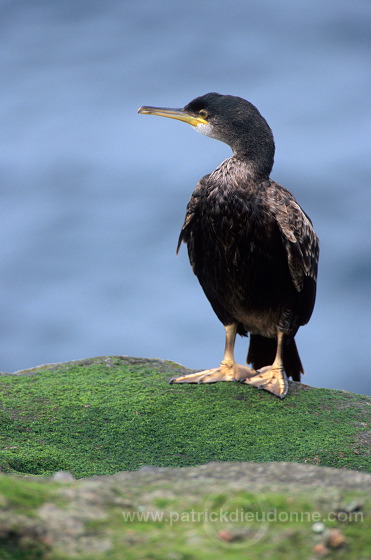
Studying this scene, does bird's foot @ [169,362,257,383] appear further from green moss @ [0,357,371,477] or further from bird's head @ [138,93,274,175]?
bird's head @ [138,93,274,175]

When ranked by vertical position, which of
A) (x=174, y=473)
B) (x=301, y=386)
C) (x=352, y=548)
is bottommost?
(x=352, y=548)

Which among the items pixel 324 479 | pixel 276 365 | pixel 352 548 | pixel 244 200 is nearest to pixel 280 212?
pixel 244 200

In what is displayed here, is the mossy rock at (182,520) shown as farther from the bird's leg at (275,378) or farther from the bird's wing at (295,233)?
the bird's leg at (275,378)

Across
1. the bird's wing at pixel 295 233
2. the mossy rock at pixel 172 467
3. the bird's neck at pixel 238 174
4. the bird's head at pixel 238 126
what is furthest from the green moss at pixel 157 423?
the bird's head at pixel 238 126

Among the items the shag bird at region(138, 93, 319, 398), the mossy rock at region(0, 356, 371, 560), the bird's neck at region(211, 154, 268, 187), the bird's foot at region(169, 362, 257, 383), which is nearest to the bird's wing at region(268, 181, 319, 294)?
the shag bird at region(138, 93, 319, 398)

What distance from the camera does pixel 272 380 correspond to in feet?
17.6

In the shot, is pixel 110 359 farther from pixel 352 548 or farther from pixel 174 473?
pixel 352 548

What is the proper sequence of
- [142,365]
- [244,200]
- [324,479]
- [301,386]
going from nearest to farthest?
[324,479], [244,200], [301,386], [142,365]

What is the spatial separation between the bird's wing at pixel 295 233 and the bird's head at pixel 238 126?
0.72 feet

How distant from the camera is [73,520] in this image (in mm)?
1611

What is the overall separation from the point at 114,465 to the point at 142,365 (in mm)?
1898

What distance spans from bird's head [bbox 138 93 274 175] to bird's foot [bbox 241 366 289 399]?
4.75ft

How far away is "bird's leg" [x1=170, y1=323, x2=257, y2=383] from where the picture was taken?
214 inches

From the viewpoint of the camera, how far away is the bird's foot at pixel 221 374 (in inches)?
212
